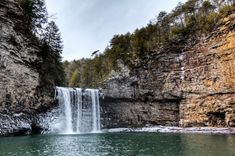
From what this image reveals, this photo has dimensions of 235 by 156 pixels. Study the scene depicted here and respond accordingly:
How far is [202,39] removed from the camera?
46.6 m

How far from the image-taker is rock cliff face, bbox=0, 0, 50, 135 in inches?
1521

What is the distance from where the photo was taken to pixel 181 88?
47594 mm

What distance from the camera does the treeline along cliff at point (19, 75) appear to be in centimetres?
3872

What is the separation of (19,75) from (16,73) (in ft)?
1.65

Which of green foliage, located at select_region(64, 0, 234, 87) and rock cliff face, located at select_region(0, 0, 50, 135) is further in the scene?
green foliage, located at select_region(64, 0, 234, 87)

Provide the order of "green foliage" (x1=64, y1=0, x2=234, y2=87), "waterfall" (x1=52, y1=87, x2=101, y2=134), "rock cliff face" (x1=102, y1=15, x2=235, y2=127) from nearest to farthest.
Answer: "rock cliff face" (x1=102, y1=15, x2=235, y2=127), "waterfall" (x1=52, y1=87, x2=101, y2=134), "green foliage" (x1=64, y1=0, x2=234, y2=87)

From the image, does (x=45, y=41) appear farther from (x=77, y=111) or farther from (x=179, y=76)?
A: (x=179, y=76)

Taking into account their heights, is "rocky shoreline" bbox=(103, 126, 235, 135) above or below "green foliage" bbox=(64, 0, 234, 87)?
below

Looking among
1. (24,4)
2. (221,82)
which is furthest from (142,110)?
(24,4)

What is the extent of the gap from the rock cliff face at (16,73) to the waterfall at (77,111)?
3392mm

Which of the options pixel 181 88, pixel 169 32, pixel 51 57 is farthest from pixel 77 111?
pixel 169 32

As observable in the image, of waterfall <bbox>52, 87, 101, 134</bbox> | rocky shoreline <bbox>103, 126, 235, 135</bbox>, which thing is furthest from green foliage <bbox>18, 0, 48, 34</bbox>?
rocky shoreline <bbox>103, 126, 235, 135</bbox>

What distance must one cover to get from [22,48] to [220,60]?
86.6 feet

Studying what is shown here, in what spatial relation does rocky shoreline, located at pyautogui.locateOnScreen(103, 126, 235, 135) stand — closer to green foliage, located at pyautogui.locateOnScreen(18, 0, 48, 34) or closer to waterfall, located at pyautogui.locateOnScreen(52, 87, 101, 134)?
waterfall, located at pyautogui.locateOnScreen(52, 87, 101, 134)
